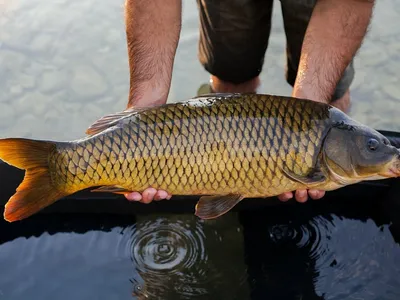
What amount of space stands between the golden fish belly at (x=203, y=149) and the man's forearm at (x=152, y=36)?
39 cm

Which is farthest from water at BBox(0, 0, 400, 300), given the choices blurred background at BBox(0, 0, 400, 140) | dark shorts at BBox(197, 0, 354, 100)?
dark shorts at BBox(197, 0, 354, 100)

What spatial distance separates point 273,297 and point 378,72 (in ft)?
5.24

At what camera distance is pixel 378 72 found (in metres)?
3.01

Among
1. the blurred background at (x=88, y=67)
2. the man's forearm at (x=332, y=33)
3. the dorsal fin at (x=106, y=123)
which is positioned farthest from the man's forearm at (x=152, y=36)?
the blurred background at (x=88, y=67)

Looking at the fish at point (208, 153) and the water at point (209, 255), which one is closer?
the fish at point (208, 153)

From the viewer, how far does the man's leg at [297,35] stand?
2193 millimetres

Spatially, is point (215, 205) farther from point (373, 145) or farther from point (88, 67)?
point (88, 67)

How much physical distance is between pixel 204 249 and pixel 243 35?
92 centimetres

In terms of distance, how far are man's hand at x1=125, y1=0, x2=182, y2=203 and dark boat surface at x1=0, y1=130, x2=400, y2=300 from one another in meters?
0.48

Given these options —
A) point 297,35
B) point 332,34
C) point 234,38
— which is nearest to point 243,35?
point 234,38

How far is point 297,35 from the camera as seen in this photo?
232 cm

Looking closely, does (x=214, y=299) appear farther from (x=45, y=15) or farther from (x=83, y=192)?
(x=45, y=15)

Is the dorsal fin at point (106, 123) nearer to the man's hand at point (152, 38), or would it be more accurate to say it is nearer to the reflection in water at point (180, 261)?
the man's hand at point (152, 38)

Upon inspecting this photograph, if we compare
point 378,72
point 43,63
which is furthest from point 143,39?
point 378,72
